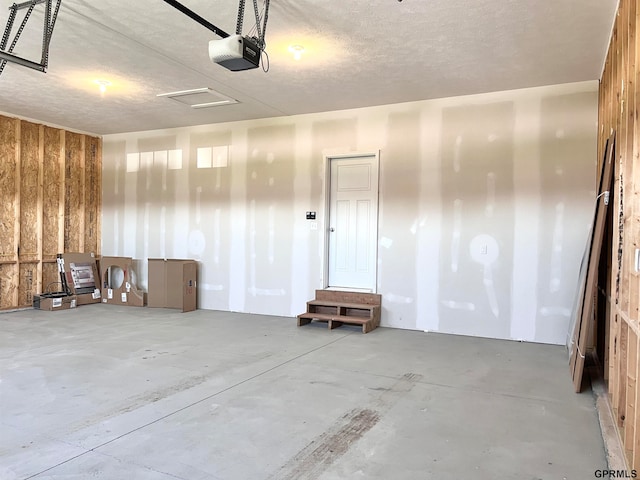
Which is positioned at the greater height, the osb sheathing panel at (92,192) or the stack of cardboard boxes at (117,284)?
the osb sheathing panel at (92,192)

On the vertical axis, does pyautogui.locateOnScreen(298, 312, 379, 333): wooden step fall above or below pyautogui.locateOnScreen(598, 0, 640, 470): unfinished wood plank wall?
below

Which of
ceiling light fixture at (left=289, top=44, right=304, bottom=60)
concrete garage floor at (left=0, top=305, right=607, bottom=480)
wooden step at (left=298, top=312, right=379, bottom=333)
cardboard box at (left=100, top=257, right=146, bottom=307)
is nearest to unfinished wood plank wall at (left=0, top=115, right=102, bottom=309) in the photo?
cardboard box at (left=100, top=257, right=146, bottom=307)

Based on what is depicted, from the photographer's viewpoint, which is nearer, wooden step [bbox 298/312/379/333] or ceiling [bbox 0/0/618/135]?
ceiling [bbox 0/0/618/135]

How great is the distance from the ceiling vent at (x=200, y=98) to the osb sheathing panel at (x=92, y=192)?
319 centimetres

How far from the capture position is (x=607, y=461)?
2.50m

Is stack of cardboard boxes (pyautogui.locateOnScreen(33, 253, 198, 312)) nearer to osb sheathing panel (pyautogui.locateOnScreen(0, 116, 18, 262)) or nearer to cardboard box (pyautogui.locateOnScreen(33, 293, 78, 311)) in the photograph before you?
cardboard box (pyautogui.locateOnScreen(33, 293, 78, 311))

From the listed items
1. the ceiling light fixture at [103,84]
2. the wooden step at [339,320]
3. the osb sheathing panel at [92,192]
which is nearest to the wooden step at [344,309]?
the wooden step at [339,320]

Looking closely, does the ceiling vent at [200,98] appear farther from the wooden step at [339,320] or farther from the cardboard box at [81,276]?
the cardboard box at [81,276]

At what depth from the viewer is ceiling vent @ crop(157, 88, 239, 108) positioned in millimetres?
5897

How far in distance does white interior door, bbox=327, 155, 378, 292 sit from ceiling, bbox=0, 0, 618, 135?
2.94 feet

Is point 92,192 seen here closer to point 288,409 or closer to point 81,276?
point 81,276

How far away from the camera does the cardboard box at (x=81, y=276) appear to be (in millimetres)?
7738

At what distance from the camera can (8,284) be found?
7238 millimetres

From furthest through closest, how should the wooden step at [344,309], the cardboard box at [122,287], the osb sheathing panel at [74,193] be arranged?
the osb sheathing panel at [74,193], the cardboard box at [122,287], the wooden step at [344,309]
